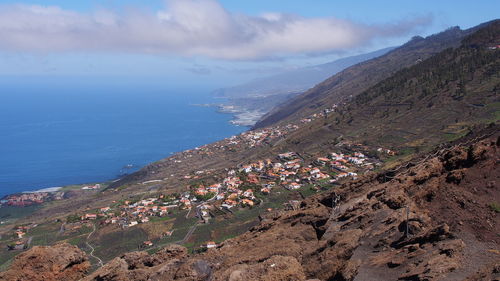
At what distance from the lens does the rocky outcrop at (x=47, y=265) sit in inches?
542

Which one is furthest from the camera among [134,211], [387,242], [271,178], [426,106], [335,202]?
[426,106]

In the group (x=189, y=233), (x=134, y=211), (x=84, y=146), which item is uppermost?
(x=84, y=146)

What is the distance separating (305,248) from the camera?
1441 centimetres

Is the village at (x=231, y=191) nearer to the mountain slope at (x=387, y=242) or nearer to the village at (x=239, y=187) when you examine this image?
the village at (x=239, y=187)

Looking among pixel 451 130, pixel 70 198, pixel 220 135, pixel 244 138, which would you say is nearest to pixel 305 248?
pixel 451 130

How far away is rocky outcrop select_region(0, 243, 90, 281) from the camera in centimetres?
1376

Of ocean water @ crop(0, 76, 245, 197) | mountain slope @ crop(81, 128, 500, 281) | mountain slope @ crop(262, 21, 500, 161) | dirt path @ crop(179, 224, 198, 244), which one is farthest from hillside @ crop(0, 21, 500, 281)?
ocean water @ crop(0, 76, 245, 197)

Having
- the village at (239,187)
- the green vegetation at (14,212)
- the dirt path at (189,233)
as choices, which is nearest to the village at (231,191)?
the village at (239,187)

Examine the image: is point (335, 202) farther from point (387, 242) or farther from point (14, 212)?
point (14, 212)

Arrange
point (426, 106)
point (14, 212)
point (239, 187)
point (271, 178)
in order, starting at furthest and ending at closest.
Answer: point (14, 212) < point (426, 106) < point (271, 178) < point (239, 187)

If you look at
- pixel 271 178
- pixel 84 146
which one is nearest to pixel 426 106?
pixel 271 178

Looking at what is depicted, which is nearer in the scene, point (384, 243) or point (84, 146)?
point (384, 243)

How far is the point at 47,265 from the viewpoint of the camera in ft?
46.4

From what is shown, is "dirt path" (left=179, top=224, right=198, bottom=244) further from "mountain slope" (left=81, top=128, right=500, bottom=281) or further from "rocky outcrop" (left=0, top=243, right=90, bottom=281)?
"rocky outcrop" (left=0, top=243, right=90, bottom=281)
